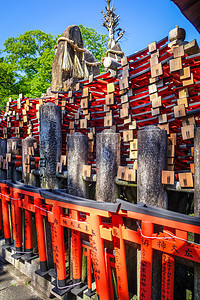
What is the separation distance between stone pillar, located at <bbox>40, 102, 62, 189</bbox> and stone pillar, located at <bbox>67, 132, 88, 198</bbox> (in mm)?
505

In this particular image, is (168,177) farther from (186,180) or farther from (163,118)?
(163,118)

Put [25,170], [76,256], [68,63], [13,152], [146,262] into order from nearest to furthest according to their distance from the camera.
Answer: [146,262] → [76,256] → [25,170] → [13,152] → [68,63]

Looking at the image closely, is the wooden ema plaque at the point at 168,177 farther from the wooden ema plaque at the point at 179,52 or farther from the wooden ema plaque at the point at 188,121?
the wooden ema plaque at the point at 179,52

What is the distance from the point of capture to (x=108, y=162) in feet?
8.34

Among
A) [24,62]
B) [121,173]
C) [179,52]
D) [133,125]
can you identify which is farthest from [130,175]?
[24,62]

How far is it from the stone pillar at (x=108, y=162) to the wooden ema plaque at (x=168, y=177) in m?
0.62

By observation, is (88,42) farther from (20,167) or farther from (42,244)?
(42,244)

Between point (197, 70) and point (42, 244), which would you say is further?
point (42, 244)

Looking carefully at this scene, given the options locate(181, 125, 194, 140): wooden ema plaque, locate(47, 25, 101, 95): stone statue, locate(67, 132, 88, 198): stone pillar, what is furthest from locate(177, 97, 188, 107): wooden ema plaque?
locate(47, 25, 101, 95): stone statue

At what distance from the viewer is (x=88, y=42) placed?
19531 mm

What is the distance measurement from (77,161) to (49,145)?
2.31 feet

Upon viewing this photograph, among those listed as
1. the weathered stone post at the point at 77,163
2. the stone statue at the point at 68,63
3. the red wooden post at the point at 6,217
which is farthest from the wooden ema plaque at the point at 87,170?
the stone statue at the point at 68,63

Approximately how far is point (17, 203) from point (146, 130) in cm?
251

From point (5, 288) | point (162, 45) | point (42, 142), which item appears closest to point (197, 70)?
point (162, 45)
